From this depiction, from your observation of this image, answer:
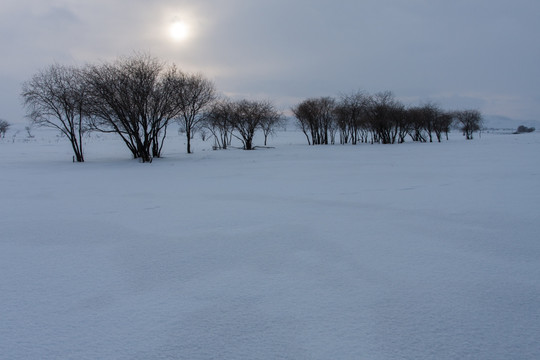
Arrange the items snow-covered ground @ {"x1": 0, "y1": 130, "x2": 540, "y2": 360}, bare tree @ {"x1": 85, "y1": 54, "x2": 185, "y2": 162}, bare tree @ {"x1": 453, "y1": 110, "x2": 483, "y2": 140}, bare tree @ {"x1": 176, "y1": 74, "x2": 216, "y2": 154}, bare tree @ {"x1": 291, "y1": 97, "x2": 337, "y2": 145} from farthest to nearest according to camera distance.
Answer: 1. bare tree @ {"x1": 453, "y1": 110, "x2": 483, "y2": 140}
2. bare tree @ {"x1": 291, "y1": 97, "x2": 337, "y2": 145}
3. bare tree @ {"x1": 176, "y1": 74, "x2": 216, "y2": 154}
4. bare tree @ {"x1": 85, "y1": 54, "x2": 185, "y2": 162}
5. snow-covered ground @ {"x1": 0, "y1": 130, "x2": 540, "y2": 360}

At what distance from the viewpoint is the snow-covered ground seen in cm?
219

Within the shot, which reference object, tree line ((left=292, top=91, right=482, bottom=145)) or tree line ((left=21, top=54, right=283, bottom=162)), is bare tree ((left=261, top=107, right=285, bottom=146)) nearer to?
tree line ((left=292, top=91, right=482, bottom=145))

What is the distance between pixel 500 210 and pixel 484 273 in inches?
134

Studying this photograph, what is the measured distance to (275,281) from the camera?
10.2 feet

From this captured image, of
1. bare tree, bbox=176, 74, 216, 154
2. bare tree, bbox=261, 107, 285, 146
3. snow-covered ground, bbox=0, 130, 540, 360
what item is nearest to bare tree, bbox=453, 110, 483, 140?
bare tree, bbox=261, 107, 285, 146

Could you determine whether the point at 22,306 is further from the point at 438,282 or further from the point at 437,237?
the point at 437,237

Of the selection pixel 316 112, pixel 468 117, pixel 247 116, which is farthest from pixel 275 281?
pixel 468 117

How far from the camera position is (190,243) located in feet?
14.2

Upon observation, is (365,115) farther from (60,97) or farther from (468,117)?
(60,97)

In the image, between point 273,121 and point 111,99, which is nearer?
point 111,99

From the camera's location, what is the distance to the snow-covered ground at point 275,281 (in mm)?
2188

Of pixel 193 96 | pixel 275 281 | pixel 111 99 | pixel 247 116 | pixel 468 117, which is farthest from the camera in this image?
pixel 468 117

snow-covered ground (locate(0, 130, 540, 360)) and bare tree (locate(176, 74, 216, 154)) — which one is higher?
bare tree (locate(176, 74, 216, 154))

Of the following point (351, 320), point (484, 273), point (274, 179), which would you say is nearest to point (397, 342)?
point (351, 320)
